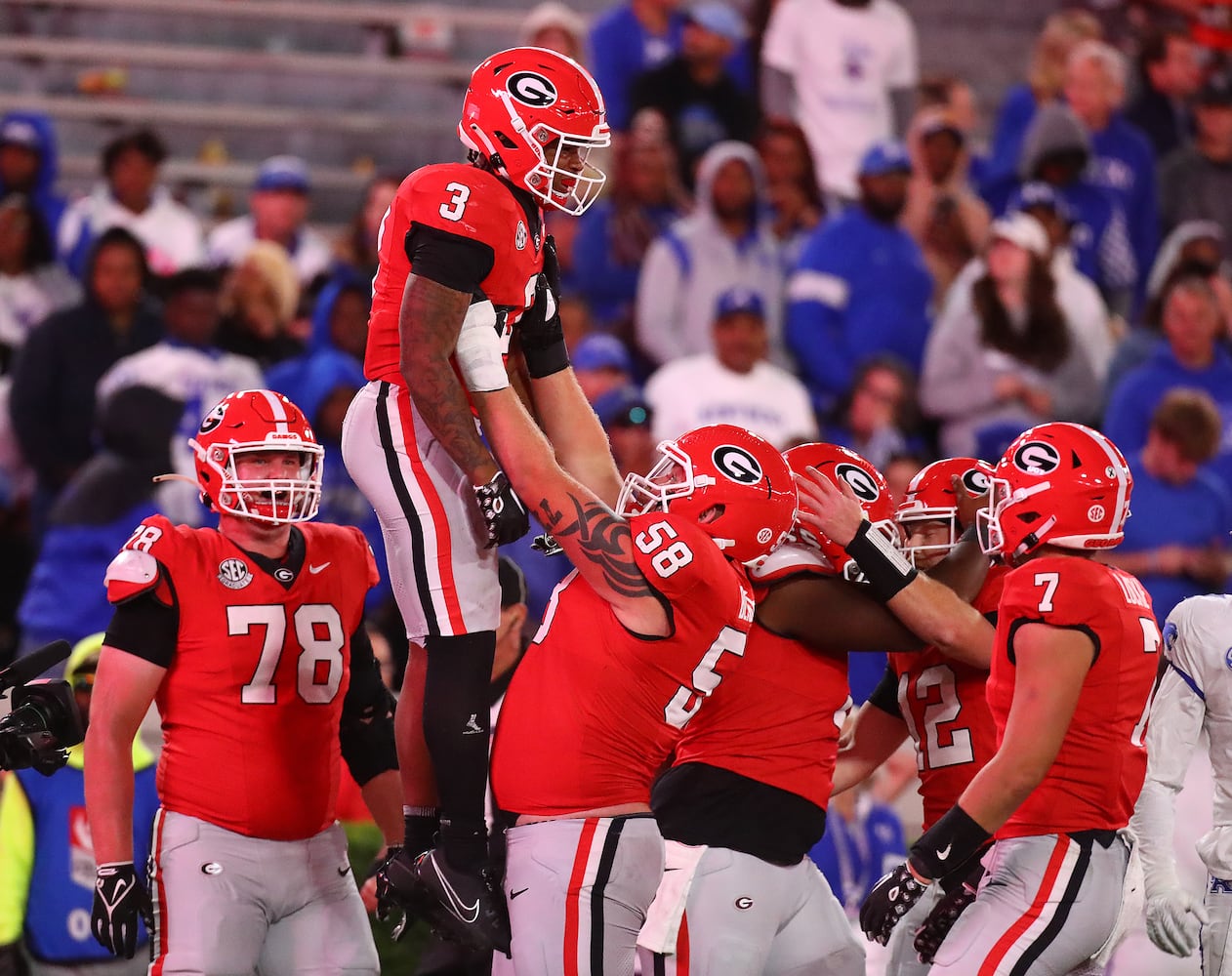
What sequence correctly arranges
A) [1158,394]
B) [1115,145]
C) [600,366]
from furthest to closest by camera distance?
[1115,145]
[1158,394]
[600,366]

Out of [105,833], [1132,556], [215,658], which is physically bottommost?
[1132,556]

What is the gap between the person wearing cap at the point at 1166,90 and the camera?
476 inches

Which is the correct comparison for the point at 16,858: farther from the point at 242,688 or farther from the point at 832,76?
the point at 832,76

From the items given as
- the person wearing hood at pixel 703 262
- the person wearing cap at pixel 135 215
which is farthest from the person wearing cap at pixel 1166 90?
the person wearing cap at pixel 135 215

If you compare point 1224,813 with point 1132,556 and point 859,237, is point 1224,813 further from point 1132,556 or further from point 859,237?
point 859,237

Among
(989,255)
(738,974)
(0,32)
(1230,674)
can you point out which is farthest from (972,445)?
(0,32)

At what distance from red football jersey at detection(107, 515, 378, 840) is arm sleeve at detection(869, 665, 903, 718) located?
1.59 meters


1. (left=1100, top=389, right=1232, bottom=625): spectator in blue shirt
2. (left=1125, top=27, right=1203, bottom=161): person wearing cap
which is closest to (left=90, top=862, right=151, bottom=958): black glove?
(left=1100, top=389, right=1232, bottom=625): spectator in blue shirt

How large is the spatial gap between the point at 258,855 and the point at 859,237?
19.4 feet

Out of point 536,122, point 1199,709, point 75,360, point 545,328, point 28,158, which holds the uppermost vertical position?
point 536,122

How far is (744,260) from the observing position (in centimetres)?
959

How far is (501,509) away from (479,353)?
0.44m

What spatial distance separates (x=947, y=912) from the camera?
15.7 feet

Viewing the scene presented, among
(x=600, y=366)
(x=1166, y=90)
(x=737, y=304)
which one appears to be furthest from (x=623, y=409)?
(x=1166, y=90)
